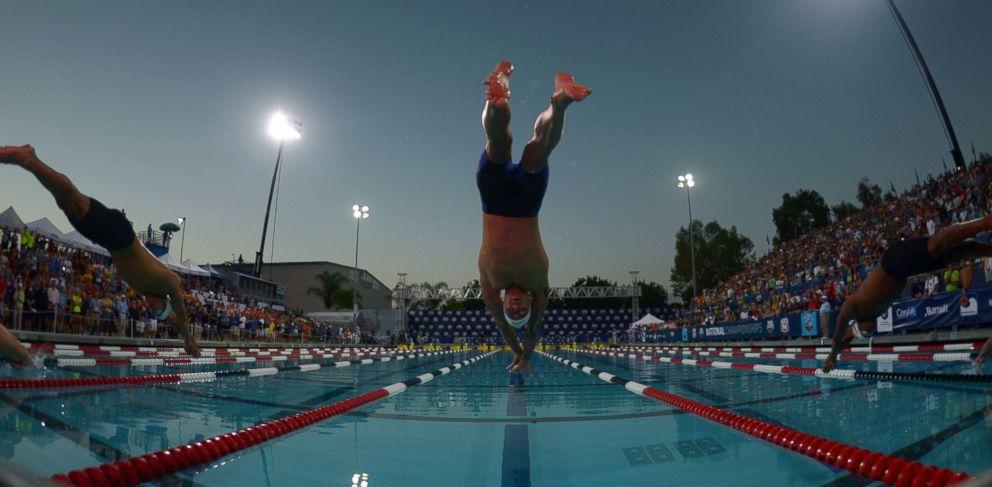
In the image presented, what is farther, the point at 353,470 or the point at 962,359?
the point at 962,359

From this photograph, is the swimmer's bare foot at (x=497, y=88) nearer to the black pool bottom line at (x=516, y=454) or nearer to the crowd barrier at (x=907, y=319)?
the black pool bottom line at (x=516, y=454)

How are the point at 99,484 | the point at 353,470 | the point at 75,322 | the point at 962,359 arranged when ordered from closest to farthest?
Result: the point at 99,484
the point at 353,470
the point at 962,359
the point at 75,322

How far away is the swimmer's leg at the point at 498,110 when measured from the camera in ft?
11.6

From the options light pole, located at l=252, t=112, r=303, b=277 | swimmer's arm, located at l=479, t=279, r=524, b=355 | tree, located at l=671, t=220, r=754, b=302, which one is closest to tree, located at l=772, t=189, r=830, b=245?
tree, located at l=671, t=220, r=754, b=302

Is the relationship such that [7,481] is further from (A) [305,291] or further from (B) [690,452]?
(A) [305,291]

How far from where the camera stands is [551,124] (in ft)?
11.9

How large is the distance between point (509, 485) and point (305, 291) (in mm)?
67050

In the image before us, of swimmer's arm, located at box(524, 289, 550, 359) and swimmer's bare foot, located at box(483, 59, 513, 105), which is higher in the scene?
swimmer's bare foot, located at box(483, 59, 513, 105)

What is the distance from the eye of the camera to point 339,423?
10.9 feet

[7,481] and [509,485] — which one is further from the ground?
[7,481]

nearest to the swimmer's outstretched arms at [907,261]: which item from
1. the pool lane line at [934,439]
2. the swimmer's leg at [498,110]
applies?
the pool lane line at [934,439]

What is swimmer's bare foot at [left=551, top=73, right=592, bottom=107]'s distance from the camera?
3322 millimetres

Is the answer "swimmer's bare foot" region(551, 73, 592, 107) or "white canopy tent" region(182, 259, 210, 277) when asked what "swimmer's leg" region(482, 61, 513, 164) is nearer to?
"swimmer's bare foot" region(551, 73, 592, 107)

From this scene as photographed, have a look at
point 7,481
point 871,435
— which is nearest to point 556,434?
point 871,435
